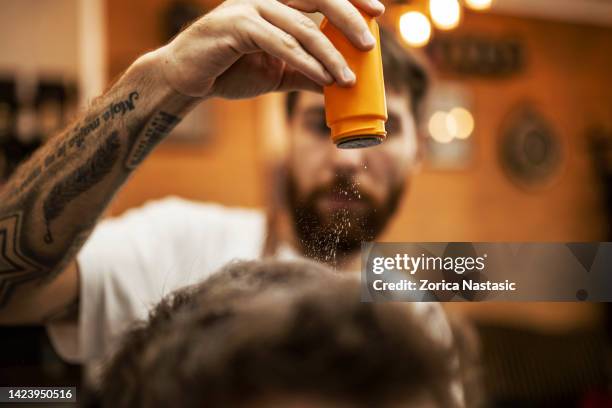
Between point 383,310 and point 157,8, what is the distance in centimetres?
353

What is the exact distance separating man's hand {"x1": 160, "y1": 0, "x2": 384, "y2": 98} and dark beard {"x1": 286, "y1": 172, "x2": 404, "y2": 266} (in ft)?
0.47

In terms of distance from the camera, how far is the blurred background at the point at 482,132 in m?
2.56

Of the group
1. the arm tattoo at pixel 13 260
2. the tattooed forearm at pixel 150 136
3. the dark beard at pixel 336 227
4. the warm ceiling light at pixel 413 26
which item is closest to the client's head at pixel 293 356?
the dark beard at pixel 336 227

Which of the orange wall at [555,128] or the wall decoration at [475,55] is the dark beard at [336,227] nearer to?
the orange wall at [555,128]

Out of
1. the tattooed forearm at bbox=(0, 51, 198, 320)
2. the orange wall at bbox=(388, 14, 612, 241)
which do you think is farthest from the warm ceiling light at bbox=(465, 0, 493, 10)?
the orange wall at bbox=(388, 14, 612, 241)

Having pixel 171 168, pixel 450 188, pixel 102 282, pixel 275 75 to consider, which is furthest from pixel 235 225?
pixel 450 188

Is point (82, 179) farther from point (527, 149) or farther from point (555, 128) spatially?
point (555, 128)

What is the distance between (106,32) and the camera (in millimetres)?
3570

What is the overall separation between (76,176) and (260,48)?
38 centimetres

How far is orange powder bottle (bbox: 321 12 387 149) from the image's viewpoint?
65cm

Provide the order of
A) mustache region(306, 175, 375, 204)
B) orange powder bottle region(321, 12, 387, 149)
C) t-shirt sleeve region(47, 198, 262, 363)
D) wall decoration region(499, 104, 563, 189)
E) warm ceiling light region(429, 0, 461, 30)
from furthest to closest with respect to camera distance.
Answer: wall decoration region(499, 104, 563, 189)
warm ceiling light region(429, 0, 461, 30)
t-shirt sleeve region(47, 198, 262, 363)
mustache region(306, 175, 375, 204)
orange powder bottle region(321, 12, 387, 149)

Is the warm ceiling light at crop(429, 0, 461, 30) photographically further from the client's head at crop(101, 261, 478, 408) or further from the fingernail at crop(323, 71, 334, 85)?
the client's head at crop(101, 261, 478, 408)

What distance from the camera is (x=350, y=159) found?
2.56 ft

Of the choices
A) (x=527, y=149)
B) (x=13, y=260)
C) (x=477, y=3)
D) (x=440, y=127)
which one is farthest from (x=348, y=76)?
(x=527, y=149)
